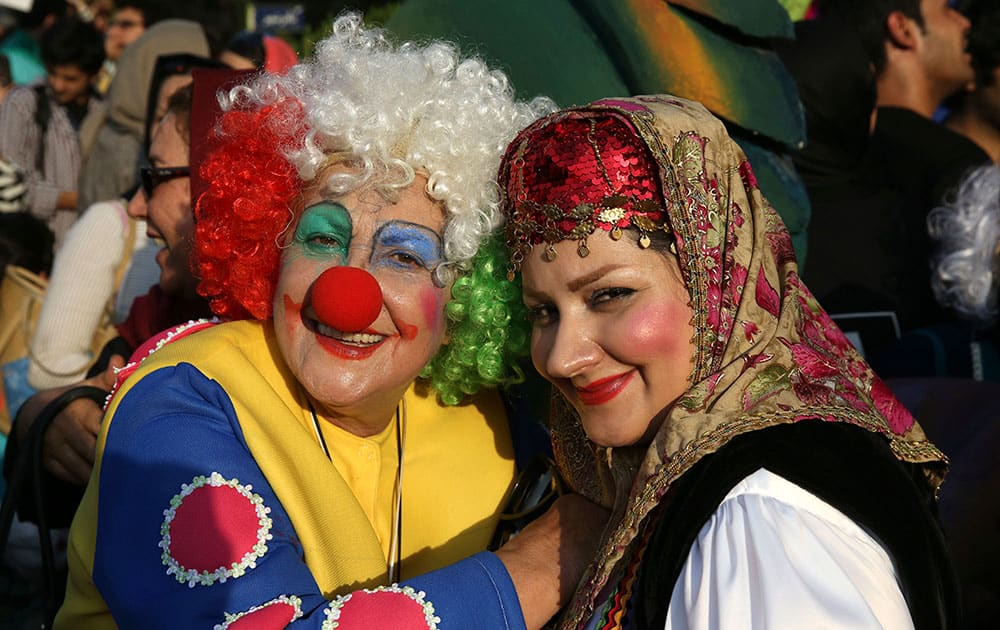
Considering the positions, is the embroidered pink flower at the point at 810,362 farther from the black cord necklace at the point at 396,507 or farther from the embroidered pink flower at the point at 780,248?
the black cord necklace at the point at 396,507

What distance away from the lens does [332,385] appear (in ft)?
7.54

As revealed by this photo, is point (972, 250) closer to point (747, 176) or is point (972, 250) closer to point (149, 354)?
point (747, 176)

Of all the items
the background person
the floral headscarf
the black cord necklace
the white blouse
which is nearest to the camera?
the white blouse

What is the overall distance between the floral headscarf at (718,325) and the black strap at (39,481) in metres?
1.35

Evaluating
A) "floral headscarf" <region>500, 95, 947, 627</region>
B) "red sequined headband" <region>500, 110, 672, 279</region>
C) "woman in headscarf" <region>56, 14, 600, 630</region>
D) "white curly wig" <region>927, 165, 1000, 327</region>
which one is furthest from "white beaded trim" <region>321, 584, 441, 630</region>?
"white curly wig" <region>927, 165, 1000, 327</region>

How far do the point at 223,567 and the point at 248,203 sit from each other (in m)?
0.88

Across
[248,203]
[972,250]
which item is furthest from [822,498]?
[972,250]

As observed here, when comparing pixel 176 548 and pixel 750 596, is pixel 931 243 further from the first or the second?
pixel 176 548

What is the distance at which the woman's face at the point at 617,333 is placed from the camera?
6.51ft

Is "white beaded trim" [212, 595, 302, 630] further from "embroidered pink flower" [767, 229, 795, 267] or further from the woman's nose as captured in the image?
"embroidered pink flower" [767, 229, 795, 267]

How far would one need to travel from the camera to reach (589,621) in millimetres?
2029

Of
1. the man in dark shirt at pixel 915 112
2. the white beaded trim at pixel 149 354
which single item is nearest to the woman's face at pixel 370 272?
the white beaded trim at pixel 149 354

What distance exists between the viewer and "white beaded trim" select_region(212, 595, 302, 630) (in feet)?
6.18

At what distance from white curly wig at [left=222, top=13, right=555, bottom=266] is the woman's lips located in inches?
20.2
